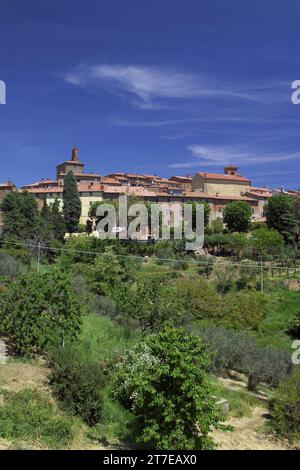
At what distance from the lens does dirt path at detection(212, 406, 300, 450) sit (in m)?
11.3

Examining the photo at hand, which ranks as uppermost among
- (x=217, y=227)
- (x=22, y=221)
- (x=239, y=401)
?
(x=217, y=227)

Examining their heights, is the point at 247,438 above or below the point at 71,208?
below

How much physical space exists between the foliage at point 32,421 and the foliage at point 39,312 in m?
2.60

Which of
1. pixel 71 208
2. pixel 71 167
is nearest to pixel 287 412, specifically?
pixel 71 208

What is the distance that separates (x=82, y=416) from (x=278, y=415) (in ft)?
16.6

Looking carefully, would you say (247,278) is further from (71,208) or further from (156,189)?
(156,189)

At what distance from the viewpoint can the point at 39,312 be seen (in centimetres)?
1419

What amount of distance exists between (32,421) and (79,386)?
1.56 m

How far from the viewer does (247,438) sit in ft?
39.2

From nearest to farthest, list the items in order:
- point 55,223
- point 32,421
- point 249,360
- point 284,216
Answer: point 32,421 → point 249,360 → point 55,223 → point 284,216

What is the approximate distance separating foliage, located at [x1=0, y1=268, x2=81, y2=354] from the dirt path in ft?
16.7

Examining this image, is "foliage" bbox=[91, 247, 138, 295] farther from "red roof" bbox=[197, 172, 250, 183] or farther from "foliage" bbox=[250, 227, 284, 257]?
"red roof" bbox=[197, 172, 250, 183]

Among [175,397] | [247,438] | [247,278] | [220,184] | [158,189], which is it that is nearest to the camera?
[175,397]

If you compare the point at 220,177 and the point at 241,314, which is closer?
the point at 241,314
